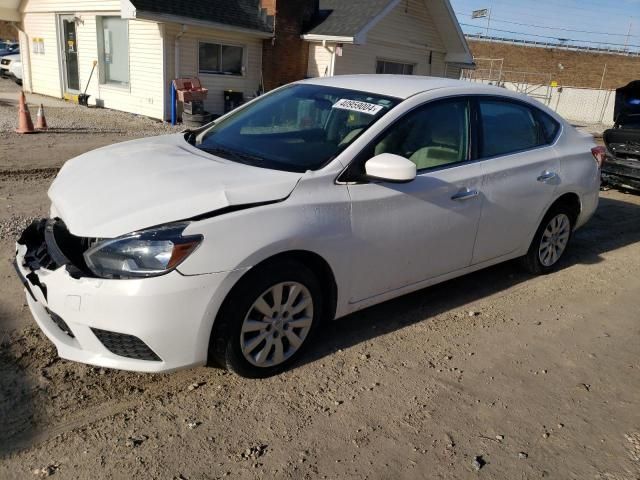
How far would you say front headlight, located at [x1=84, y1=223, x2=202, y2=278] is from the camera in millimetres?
2682

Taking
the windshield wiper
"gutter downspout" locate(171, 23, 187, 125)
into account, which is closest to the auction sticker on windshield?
the windshield wiper

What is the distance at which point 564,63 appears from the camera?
4834cm

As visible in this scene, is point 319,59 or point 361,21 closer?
point 361,21

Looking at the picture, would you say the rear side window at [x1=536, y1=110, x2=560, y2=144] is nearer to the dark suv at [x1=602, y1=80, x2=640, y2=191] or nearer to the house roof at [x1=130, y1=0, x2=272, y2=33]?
the dark suv at [x1=602, y1=80, x2=640, y2=191]

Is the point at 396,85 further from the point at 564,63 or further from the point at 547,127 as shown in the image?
the point at 564,63

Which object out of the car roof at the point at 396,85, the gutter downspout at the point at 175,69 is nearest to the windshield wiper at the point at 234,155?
the car roof at the point at 396,85

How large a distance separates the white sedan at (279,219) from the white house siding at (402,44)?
42.1 feet

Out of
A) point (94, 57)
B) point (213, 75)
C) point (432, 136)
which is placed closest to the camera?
point (432, 136)

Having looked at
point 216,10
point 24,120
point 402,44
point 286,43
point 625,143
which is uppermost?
point 216,10

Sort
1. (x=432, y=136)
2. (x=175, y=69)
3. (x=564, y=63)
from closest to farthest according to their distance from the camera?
(x=432, y=136) < (x=175, y=69) < (x=564, y=63)

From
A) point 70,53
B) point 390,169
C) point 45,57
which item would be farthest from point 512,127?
point 45,57

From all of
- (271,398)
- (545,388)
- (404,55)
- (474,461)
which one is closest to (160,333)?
(271,398)

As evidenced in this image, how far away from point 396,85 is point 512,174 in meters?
1.18

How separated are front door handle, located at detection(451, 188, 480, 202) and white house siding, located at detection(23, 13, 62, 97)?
17205 mm
